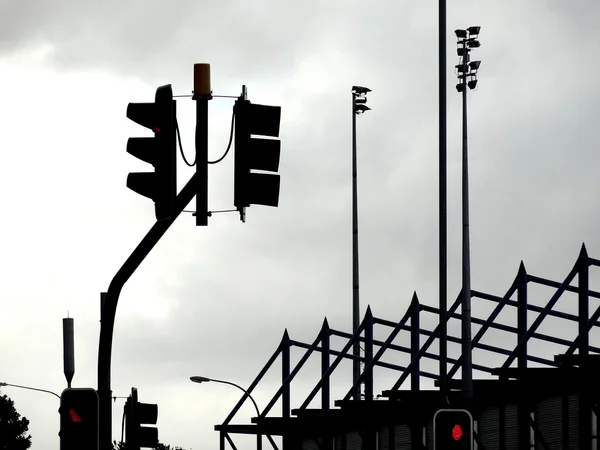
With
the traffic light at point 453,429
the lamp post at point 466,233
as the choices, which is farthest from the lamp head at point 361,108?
the traffic light at point 453,429

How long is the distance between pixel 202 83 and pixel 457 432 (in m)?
5.21

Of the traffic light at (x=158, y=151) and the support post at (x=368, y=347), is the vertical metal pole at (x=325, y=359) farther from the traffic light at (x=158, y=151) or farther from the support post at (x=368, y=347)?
the traffic light at (x=158, y=151)

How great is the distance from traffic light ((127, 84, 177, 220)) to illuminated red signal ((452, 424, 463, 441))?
→ 15.4 ft

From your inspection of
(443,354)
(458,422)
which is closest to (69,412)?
(458,422)

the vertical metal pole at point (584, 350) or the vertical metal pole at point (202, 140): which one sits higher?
the vertical metal pole at point (584, 350)

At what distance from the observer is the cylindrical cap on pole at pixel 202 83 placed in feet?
44.7

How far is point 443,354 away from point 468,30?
9290 mm

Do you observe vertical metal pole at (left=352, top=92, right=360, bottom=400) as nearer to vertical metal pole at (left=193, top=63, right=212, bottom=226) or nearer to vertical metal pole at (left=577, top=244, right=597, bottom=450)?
vertical metal pole at (left=577, top=244, right=597, bottom=450)

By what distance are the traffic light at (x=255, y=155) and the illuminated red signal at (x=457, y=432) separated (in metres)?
4.38

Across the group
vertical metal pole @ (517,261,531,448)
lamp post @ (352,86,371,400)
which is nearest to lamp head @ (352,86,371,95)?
lamp post @ (352,86,371,400)

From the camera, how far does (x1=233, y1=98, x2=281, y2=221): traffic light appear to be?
13.4m

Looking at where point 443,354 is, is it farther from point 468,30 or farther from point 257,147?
point 257,147

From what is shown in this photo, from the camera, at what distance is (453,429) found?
1655cm

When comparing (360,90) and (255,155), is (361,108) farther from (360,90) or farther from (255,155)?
(255,155)
